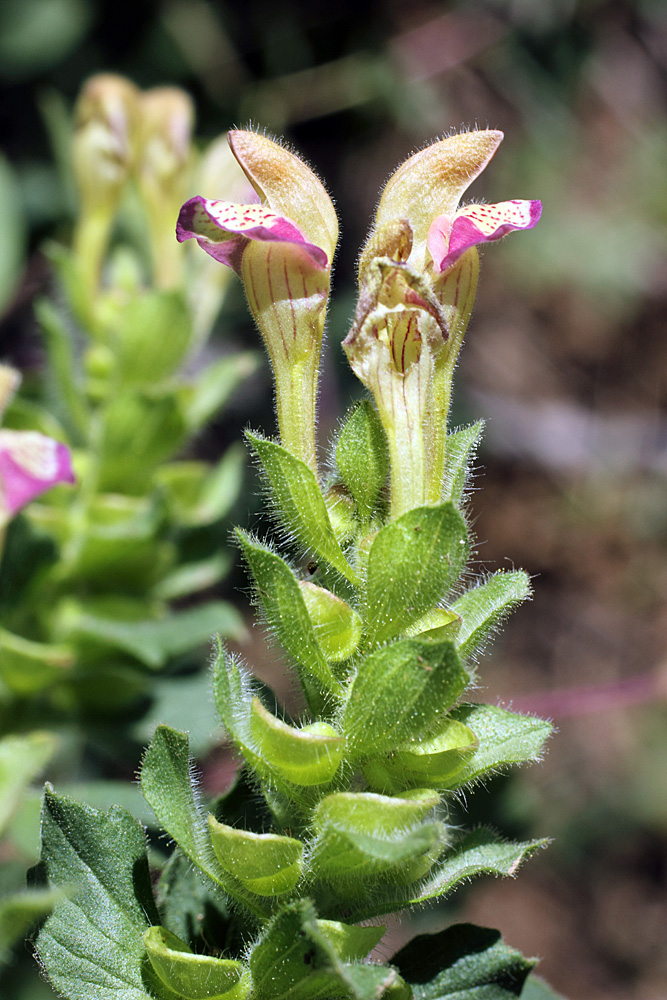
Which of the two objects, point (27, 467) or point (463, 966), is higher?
point (27, 467)

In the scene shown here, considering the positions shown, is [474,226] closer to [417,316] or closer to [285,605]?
[417,316]

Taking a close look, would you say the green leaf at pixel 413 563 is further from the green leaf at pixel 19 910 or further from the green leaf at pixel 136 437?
the green leaf at pixel 136 437

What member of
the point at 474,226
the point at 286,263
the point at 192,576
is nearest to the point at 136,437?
the point at 192,576

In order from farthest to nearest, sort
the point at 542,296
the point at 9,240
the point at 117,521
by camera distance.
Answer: the point at 542,296
the point at 9,240
the point at 117,521

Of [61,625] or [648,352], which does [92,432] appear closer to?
[61,625]

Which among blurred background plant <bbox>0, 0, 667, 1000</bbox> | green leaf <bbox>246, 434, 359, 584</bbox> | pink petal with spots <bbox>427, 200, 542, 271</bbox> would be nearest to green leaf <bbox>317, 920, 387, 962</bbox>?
green leaf <bbox>246, 434, 359, 584</bbox>

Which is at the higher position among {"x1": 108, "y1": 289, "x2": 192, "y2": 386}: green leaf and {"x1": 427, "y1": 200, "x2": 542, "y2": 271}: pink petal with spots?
{"x1": 108, "y1": 289, "x2": 192, "y2": 386}: green leaf

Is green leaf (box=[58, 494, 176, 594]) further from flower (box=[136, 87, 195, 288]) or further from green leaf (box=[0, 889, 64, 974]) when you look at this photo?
green leaf (box=[0, 889, 64, 974])
